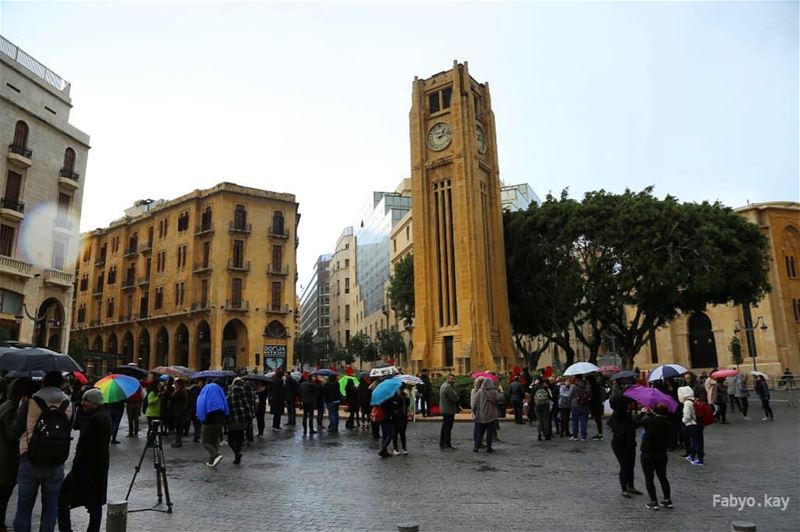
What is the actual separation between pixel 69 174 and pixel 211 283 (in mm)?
14378

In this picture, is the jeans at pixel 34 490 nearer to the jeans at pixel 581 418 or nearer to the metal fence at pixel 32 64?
the jeans at pixel 581 418

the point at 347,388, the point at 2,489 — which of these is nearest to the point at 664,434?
the point at 2,489

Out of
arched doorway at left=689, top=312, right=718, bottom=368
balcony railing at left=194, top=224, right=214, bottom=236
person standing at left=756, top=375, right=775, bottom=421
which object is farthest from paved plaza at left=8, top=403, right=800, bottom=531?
arched doorway at left=689, top=312, right=718, bottom=368

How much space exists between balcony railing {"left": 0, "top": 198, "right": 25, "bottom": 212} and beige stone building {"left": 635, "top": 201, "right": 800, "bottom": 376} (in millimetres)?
47673

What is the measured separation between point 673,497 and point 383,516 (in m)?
4.35

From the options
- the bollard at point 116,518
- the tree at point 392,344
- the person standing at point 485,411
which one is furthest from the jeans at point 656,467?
the tree at point 392,344

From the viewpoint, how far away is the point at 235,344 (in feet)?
151

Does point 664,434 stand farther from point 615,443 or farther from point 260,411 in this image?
point 260,411

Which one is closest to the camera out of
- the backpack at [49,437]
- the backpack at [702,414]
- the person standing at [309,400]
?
the backpack at [49,437]

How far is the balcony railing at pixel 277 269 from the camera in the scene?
1857 inches

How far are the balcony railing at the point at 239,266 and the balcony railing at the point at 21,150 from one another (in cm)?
1744

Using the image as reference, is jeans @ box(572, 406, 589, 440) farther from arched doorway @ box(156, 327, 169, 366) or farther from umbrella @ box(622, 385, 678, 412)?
arched doorway @ box(156, 327, 169, 366)

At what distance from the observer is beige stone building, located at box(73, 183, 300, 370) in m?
45.1

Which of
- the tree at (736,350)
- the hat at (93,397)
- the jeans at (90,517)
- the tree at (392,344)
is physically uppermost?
the tree at (392,344)
